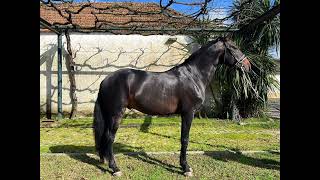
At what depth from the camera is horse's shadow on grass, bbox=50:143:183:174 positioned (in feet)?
12.7

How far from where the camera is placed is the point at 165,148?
494cm

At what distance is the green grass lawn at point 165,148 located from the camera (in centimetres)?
361

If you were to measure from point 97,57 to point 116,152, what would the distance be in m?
4.81

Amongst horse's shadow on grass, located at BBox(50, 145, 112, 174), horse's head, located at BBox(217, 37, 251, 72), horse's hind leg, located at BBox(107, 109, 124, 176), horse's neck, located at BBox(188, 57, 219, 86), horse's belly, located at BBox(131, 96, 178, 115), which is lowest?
horse's shadow on grass, located at BBox(50, 145, 112, 174)

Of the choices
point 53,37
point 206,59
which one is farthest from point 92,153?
point 53,37

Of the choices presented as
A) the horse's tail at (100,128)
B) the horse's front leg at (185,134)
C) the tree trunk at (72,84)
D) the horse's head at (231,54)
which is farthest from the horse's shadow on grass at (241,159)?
the tree trunk at (72,84)

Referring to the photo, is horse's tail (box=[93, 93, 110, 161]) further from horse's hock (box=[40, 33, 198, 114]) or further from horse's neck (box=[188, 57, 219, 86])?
horse's hock (box=[40, 33, 198, 114])

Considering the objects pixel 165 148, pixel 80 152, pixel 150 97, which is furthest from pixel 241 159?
pixel 80 152

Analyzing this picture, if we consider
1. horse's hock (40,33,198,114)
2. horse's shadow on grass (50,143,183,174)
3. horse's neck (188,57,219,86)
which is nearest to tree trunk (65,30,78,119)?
horse's hock (40,33,198,114)

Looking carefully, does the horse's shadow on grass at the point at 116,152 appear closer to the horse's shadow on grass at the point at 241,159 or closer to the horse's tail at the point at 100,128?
the horse's tail at the point at 100,128

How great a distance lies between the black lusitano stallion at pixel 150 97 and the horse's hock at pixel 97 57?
17.1 ft

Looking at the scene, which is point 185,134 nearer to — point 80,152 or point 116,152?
point 116,152
